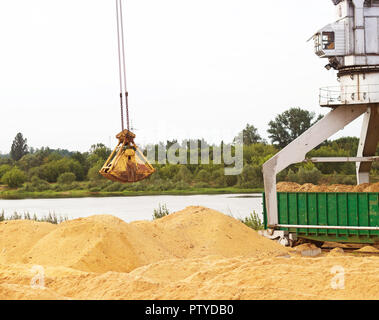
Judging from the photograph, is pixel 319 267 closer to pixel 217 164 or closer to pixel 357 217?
pixel 357 217

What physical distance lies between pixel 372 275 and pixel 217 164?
48513 millimetres

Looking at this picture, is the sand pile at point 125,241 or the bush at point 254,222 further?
the bush at point 254,222

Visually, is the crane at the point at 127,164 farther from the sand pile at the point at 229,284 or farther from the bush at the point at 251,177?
the bush at the point at 251,177

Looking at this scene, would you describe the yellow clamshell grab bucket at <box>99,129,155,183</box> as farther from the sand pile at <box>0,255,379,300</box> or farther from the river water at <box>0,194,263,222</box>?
the river water at <box>0,194,263,222</box>

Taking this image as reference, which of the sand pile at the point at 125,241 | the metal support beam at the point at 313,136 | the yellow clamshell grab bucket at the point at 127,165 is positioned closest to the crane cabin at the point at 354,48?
the metal support beam at the point at 313,136

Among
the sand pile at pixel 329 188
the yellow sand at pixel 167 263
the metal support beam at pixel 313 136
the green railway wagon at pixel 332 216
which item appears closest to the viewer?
the yellow sand at pixel 167 263

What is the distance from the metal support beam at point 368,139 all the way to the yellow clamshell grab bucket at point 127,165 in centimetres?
1167

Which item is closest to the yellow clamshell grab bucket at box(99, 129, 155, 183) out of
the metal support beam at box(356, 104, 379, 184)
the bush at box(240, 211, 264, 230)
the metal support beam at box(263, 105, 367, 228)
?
the metal support beam at box(263, 105, 367, 228)

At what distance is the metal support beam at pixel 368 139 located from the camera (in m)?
24.6

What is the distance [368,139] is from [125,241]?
12.5m

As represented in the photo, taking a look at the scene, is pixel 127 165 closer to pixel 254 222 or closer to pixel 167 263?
pixel 167 263

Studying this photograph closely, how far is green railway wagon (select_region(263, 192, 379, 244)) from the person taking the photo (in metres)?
20.9

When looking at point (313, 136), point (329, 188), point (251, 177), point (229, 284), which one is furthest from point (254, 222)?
point (251, 177)

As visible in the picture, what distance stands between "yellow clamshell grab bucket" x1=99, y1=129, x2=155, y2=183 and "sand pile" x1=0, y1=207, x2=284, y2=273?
2.92 m
